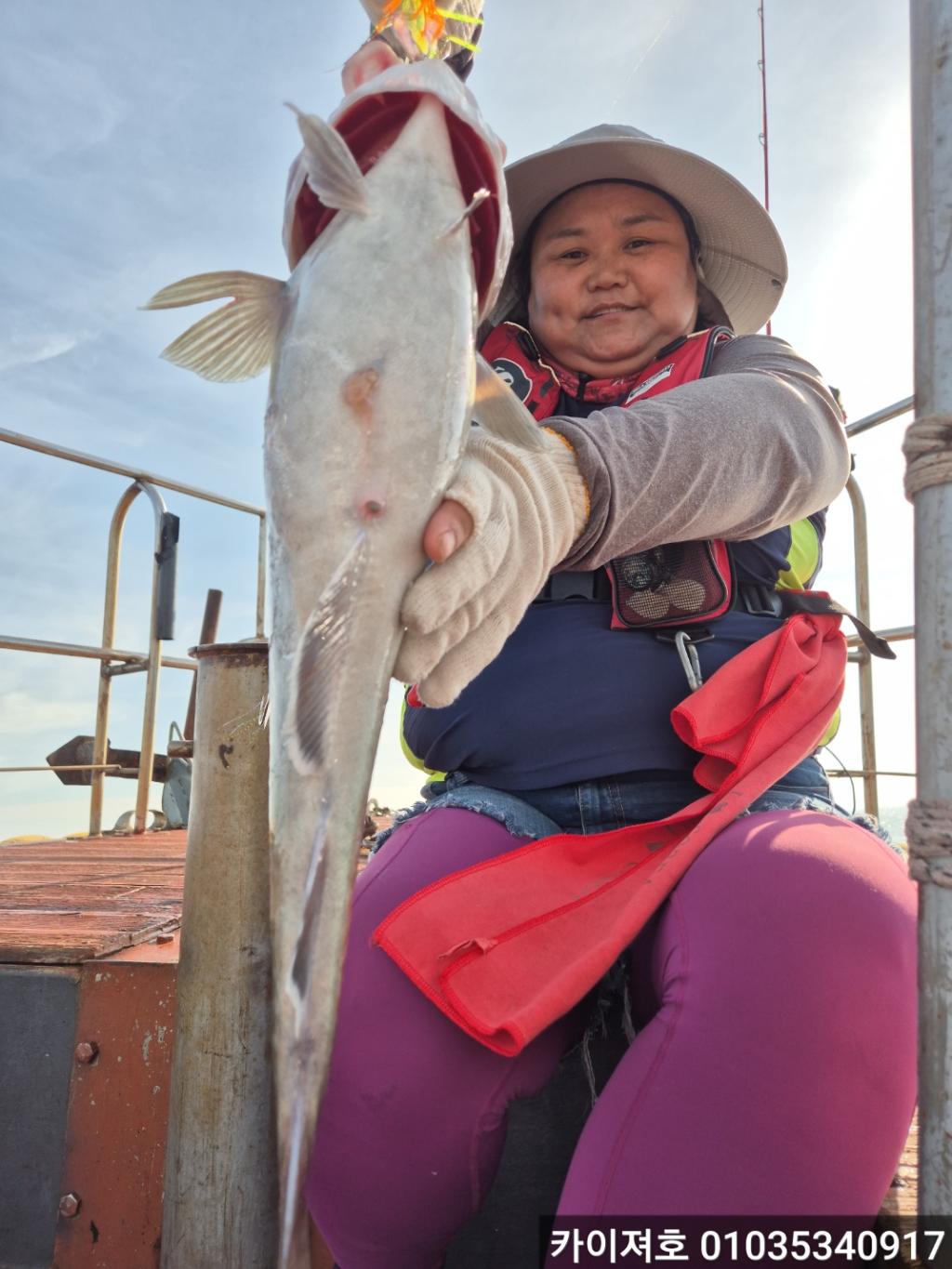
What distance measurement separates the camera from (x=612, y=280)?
183cm

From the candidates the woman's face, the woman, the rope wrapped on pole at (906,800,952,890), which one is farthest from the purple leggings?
the woman's face

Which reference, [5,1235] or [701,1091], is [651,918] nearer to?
[701,1091]

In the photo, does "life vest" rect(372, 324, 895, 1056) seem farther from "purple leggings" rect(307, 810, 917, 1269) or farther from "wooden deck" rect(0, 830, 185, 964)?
"wooden deck" rect(0, 830, 185, 964)

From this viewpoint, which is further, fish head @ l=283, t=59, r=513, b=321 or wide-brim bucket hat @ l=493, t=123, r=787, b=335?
wide-brim bucket hat @ l=493, t=123, r=787, b=335

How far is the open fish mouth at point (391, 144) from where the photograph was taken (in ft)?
3.68

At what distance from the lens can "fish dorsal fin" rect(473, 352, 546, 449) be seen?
3.59 feet

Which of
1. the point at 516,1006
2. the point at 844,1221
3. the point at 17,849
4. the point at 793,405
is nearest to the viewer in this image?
the point at 844,1221

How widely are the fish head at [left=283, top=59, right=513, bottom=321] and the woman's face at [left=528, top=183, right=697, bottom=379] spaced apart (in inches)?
29.3

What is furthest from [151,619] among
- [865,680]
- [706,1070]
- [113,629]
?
[706,1070]

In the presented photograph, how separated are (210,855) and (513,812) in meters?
0.52

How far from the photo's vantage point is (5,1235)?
5.57ft

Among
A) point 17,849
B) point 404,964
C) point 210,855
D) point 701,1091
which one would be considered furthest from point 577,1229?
point 17,849

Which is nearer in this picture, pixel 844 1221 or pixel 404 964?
pixel 844 1221

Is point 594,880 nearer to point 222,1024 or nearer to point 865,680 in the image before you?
point 222,1024
